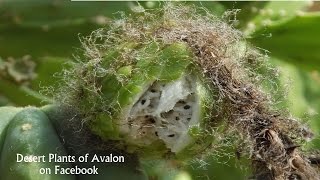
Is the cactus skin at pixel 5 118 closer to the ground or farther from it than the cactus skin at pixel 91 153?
farther from it

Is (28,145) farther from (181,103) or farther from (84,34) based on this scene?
(84,34)

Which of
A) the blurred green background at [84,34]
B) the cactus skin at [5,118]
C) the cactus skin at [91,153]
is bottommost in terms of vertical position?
the cactus skin at [91,153]

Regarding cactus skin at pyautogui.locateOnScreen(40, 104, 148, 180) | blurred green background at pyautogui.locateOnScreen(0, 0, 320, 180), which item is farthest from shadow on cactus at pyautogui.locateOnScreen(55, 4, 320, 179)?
blurred green background at pyautogui.locateOnScreen(0, 0, 320, 180)

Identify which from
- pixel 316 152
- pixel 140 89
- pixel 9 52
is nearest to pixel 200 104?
pixel 140 89

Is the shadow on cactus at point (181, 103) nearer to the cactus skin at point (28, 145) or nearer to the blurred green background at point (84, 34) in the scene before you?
the cactus skin at point (28, 145)

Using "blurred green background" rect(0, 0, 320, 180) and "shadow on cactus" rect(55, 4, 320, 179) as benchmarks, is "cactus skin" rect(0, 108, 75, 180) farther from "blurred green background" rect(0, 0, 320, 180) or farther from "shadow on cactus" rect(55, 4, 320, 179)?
"blurred green background" rect(0, 0, 320, 180)

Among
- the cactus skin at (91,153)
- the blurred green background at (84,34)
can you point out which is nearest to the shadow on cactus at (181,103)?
the cactus skin at (91,153)

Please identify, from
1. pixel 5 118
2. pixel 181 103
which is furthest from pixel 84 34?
pixel 181 103
